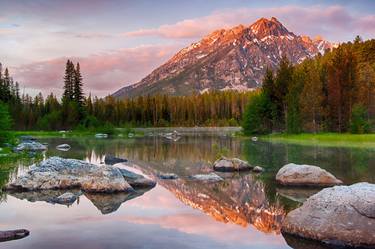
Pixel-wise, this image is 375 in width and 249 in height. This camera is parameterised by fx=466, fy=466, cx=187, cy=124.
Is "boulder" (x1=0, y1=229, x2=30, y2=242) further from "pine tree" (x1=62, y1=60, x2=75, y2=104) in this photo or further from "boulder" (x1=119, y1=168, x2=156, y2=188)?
"pine tree" (x1=62, y1=60, x2=75, y2=104)

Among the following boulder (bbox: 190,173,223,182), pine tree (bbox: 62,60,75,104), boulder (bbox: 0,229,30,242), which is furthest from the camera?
pine tree (bbox: 62,60,75,104)

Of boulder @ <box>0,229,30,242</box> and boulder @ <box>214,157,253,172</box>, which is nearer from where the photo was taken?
boulder @ <box>0,229,30,242</box>

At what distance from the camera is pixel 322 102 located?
8600 centimetres

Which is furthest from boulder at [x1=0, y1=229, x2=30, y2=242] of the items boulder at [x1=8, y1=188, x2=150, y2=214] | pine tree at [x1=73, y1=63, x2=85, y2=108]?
pine tree at [x1=73, y1=63, x2=85, y2=108]

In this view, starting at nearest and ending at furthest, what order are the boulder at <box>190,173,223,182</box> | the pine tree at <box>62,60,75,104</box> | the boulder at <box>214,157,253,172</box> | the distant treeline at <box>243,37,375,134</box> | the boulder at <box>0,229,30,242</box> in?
the boulder at <box>0,229,30,242</box>, the boulder at <box>190,173,223,182</box>, the boulder at <box>214,157,253,172</box>, the distant treeline at <box>243,37,375,134</box>, the pine tree at <box>62,60,75,104</box>

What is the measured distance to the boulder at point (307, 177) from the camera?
25.2 meters

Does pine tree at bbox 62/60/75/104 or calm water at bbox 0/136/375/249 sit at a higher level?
pine tree at bbox 62/60/75/104

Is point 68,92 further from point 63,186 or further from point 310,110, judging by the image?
point 63,186

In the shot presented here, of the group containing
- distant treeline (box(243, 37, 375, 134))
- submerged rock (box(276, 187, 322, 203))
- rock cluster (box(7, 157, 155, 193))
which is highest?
distant treeline (box(243, 37, 375, 134))

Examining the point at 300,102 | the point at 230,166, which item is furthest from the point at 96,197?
the point at 300,102

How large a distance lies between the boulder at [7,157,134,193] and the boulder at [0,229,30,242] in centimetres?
886

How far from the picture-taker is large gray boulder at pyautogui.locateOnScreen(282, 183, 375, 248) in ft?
44.2

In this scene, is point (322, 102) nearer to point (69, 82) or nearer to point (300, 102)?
point (300, 102)

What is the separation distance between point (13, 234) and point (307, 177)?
16302mm
